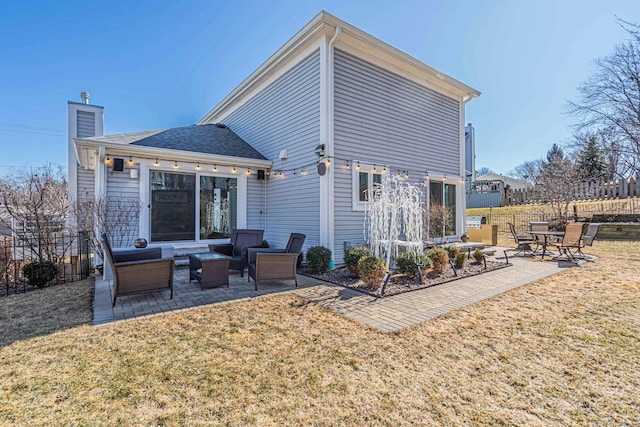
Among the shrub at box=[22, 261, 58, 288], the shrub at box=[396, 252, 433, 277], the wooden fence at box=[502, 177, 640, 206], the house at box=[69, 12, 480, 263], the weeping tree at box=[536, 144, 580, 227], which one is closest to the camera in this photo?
the shrub at box=[22, 261, 58, 288]

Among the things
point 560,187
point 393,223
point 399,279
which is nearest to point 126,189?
point 393,223

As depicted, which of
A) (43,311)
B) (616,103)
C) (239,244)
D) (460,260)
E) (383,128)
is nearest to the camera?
(43,311)

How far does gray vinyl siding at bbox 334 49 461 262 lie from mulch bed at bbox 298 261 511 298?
865mm

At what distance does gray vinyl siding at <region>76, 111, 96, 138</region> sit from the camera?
9.95 metres

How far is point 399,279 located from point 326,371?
11.7 ft

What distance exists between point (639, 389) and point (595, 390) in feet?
1.17

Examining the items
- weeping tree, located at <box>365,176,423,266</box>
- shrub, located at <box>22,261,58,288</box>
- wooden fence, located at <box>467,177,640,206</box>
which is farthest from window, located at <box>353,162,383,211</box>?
wooden fence, located at <box>467,177,640,206</box>

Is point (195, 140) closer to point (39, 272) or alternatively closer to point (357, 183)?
point (39, 272)

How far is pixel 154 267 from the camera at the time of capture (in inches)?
174

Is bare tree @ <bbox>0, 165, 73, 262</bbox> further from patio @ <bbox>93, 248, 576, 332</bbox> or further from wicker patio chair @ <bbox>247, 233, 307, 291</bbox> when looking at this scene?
wicker patio chair @ <bbox>247, 233, 307, 291</bbox>

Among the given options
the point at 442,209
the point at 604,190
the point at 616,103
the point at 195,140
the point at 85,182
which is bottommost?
the point at 442,209

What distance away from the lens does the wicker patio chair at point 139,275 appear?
A: 4156 mm

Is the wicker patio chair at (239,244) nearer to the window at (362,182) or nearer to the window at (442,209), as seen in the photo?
the window at (362,182)

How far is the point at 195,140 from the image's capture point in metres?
8.62
